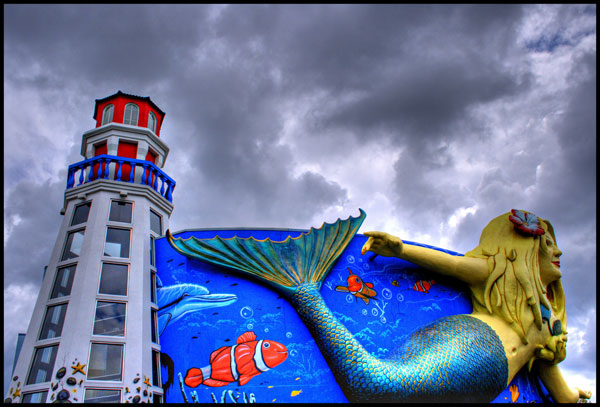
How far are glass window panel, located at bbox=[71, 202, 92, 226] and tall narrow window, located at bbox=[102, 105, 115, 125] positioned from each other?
290 centimetres

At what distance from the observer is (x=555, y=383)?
1269 cm

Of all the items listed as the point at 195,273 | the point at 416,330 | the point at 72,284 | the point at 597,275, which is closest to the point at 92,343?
the point at 72,284

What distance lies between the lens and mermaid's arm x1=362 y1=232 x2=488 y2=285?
1248 centimetres

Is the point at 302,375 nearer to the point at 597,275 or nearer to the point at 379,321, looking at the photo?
the point at 379,321

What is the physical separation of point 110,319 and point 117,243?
191 centimetres

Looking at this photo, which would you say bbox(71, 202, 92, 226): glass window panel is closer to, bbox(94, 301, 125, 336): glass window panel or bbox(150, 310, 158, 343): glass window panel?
bbox(94, 301, 125, 336): glass window panel

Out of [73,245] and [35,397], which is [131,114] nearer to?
[73,245]

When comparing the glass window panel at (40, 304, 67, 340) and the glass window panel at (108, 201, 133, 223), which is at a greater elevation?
the glass window panel at (108, 201, 133, 223)

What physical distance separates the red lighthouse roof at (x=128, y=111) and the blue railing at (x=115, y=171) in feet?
5.72

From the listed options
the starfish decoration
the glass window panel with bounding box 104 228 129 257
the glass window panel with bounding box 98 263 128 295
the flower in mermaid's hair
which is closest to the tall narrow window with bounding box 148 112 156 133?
the glass window panel with bounding box 104 228 129 257

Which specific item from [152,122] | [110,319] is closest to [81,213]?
[110,319]

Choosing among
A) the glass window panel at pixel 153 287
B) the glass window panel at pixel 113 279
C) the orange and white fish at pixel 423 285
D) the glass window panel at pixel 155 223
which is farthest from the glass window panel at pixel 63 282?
the orange and white fish at pixel 423 285

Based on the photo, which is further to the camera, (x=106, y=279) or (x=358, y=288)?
(x=358, y=288)

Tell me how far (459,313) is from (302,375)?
14.8ft
